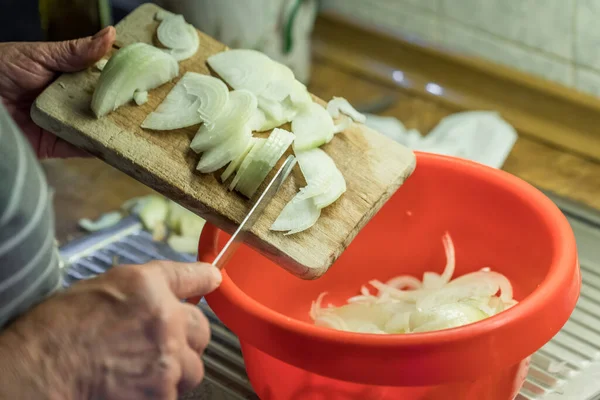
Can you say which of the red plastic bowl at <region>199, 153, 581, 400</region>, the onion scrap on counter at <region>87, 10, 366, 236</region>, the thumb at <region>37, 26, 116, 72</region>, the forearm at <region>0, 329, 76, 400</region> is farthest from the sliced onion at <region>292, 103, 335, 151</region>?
the forearm at <region>0, 329, 76, 400</region>

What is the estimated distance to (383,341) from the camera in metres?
0.59

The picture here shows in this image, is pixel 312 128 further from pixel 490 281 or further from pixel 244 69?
pixel 490 281

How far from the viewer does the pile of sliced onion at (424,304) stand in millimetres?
716

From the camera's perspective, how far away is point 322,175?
75 cm

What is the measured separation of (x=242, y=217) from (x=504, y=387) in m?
0.29

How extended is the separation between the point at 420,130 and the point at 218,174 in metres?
0.57

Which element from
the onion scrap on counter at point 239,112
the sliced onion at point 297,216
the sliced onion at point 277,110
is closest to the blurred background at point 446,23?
the onion scrap on counter at point 239,112

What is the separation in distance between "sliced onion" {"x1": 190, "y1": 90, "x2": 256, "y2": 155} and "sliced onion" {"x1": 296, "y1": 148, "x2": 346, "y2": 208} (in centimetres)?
7

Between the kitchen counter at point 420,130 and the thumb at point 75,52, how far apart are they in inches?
12.8

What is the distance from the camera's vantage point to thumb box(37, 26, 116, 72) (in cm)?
80

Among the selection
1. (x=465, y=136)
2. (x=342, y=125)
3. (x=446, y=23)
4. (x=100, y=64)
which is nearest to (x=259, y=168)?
(x=342, y=125)

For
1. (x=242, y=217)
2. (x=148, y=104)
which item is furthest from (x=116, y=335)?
(x=148, y=104)

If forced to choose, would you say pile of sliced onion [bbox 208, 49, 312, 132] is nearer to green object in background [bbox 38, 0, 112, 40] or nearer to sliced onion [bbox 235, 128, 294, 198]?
sliced onion [bbox 235, 128, 294, 198]

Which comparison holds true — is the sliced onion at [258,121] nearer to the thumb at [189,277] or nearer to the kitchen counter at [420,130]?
the thumb at [189,277]
